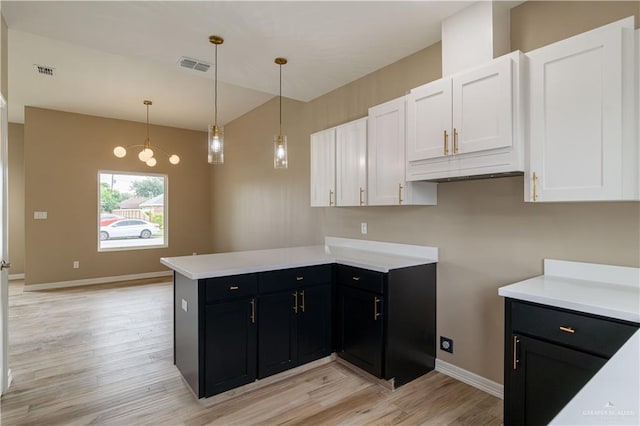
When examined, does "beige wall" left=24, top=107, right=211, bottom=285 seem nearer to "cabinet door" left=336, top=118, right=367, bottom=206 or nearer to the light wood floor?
the light wood floor

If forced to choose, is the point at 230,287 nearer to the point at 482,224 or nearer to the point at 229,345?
the point at 229,345

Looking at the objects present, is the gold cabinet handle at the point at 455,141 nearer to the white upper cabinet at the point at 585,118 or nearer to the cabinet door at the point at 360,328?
the white upper cabinet at the point at 585,118

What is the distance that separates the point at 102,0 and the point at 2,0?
73 cm

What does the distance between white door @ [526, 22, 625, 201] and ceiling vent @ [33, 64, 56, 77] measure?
17.2 ft

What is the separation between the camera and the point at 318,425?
2176mm

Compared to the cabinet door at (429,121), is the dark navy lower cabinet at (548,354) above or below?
below

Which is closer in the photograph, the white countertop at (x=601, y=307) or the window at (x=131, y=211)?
the white countertop at (x=601, y=307)

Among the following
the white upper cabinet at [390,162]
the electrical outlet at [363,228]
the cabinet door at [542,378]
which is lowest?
the cabinet door at [542,378]

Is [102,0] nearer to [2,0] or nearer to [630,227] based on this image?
[2,0]

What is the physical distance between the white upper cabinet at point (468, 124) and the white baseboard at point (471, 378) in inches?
64.2

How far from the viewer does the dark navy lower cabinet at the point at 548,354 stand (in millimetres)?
1565

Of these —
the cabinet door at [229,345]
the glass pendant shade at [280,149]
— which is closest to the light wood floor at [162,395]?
the cabinet door at [229,345]

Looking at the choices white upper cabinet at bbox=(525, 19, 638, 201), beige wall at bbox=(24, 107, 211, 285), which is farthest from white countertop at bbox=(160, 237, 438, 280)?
beige wall at bbox=(24, 107, 211, 285)

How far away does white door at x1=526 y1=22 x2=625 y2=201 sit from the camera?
1.68m
